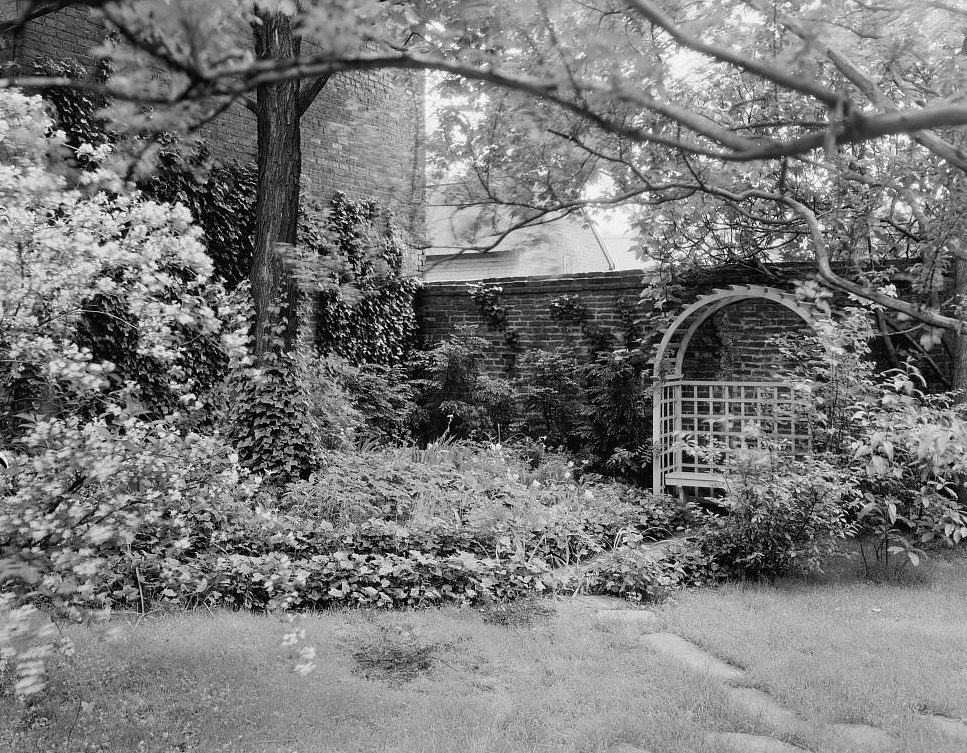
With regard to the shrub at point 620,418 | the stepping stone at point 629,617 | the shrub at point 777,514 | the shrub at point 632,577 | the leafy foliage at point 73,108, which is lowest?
the stepping stone at point 629,617

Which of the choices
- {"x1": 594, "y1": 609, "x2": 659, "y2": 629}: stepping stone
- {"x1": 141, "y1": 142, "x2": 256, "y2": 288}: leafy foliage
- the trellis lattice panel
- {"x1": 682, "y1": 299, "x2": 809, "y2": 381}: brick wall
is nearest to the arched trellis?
the trellis lattice panel

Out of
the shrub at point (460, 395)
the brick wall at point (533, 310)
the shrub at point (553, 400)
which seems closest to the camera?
the shrub at point (553, 400)

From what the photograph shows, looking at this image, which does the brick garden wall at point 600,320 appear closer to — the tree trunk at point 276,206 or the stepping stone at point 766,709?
the tree trunk at point 276,206

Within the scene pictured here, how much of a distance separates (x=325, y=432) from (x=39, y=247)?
4.03m

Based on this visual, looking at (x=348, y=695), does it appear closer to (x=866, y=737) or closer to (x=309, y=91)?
(x=866, y=737)

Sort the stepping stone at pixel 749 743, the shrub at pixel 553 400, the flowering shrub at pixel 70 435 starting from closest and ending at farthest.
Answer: the flowering shrub at pixel 70 435
the stepping stone at pixel 749 743
the shrub at pixel 553 400

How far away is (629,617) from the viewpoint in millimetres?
4520

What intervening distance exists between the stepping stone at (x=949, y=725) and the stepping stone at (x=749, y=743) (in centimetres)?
64

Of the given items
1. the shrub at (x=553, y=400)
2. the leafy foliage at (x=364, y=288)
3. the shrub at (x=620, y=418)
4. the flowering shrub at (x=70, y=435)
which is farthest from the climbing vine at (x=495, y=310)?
the flowering shrub at (x=70, y=435)

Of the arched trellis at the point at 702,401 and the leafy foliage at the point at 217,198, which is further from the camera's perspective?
the leafy foliage at the point at 217,198

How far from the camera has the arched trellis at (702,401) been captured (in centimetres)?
693

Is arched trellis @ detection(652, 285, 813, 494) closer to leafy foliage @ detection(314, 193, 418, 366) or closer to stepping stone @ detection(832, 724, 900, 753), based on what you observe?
leafy foliage @ detection(314, 193, 418, 366)

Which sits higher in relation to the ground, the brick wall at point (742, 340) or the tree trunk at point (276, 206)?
the tree trunk at point (276, 206)

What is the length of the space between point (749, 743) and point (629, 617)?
5.33 ft
